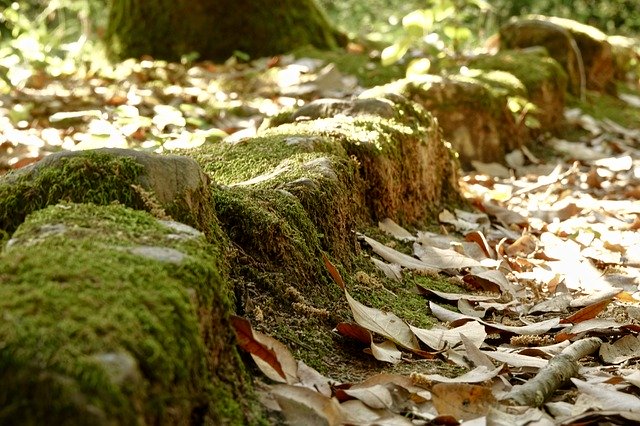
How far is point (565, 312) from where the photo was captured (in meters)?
2.40

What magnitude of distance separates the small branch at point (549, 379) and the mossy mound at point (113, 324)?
0.56 meters

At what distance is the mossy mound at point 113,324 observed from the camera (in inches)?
39.1

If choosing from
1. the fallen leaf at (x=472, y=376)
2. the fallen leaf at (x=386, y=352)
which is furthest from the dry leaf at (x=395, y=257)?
the fallen leaf at (x=472, y=376)

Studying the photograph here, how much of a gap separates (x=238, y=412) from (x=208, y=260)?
265mm

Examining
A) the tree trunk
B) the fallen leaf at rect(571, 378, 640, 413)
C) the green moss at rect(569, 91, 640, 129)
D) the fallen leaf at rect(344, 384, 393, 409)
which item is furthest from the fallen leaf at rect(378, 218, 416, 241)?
the green moss at rect(569, 91, 640, 129)

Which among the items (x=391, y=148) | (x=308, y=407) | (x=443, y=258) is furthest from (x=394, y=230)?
(x=308, y=407)

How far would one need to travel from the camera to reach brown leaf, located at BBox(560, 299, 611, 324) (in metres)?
2.26

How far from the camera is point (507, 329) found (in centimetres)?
215

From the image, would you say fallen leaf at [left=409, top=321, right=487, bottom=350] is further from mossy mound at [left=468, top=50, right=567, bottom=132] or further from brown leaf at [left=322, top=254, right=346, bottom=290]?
mossy mound at [left=468, top=50, right=567, bottom=132]

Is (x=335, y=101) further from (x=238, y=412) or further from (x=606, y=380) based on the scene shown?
(x=238, y=412)

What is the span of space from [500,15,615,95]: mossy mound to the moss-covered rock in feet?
17.5

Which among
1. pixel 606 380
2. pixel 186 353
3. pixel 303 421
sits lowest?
pixel 606 380

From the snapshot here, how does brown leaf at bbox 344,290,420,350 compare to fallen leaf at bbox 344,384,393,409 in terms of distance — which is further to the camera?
brown leaf at bbox 344,290,420,350

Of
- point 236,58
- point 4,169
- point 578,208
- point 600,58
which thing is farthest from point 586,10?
point 4,169
